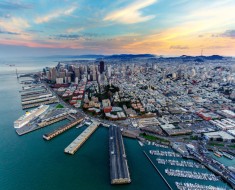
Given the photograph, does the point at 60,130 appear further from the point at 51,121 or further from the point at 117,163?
the point at 117,163

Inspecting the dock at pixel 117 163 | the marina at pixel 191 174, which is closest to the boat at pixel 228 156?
the marina at pixel 191 174

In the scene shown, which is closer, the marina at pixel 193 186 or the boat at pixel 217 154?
the marina at pixel 193 186

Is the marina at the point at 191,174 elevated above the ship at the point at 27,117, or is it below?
below

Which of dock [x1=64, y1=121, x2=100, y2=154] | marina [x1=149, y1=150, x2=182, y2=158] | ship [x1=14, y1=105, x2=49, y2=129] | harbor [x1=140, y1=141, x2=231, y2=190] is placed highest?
ship [x1=14, y1=105, x2=49, y2=129]

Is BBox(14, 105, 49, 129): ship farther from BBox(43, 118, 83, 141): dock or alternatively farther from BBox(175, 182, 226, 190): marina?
BBox(175, 182, 226, 190): marina

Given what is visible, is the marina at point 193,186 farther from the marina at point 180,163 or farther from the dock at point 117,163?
the dock at point 117,163

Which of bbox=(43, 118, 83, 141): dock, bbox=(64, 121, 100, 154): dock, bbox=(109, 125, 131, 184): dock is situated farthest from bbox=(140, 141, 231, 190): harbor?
bbox=(43, 118, 83, 141): dock

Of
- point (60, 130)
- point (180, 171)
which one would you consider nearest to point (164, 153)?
point (180, 171)

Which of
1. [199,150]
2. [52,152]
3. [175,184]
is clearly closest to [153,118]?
[199,150]
